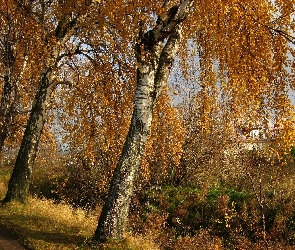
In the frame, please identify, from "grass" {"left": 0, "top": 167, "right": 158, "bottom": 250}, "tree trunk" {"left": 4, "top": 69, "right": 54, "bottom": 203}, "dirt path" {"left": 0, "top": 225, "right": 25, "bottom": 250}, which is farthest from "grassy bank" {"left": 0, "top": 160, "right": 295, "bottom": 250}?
"tree trunk" {"left": 4, "top": 69, "right": 54, "bottom": 203}

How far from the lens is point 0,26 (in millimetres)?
13312

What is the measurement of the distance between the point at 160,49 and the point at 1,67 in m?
11.8

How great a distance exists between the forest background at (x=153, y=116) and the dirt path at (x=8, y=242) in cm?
24

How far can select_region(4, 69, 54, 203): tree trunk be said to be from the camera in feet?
39.0

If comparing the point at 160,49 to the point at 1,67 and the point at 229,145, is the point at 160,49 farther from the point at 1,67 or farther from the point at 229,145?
the point at 1,67

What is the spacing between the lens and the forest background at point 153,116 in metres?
7.45

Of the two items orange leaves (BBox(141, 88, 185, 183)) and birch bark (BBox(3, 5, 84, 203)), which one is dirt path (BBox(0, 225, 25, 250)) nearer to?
birch bark (BBox(3, 5, 84, 203))

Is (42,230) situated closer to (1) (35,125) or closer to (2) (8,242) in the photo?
(2) (8,242)

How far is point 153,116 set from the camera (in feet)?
35.5

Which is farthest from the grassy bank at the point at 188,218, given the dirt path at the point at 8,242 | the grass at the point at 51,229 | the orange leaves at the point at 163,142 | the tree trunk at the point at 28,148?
the orange leaves at the point at 163,142

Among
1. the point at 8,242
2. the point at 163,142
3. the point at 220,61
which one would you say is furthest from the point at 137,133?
the point at 163,142

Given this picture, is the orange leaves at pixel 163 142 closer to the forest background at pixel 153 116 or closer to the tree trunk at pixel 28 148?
the forest background at pixel 153 116

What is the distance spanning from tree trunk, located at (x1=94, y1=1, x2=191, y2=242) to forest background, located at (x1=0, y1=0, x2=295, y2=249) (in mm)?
25

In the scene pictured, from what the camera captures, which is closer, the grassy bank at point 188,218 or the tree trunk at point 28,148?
the grassy bank at point 188,218
